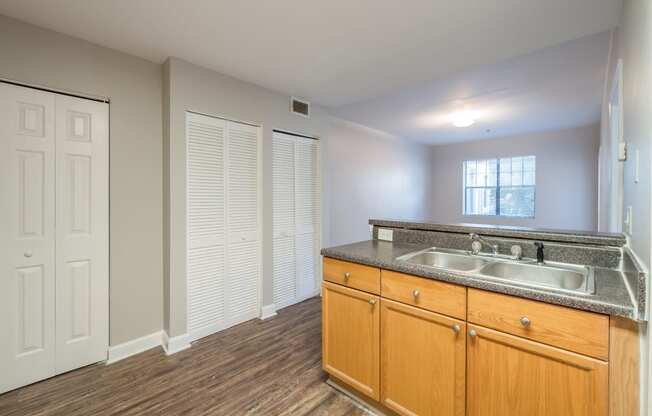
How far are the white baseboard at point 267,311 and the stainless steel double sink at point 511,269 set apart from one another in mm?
1948

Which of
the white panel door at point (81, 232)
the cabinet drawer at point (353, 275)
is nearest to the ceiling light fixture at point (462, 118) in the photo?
the cabinet drawer at point (353, 275)

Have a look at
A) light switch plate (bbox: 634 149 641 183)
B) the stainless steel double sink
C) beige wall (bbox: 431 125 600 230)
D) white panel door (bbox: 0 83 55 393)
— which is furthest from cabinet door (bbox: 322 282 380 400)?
beige wall (bbox: 431 125 600 230)

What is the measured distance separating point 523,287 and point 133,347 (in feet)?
9.37

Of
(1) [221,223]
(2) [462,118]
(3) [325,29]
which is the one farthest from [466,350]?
(2) [462,118]

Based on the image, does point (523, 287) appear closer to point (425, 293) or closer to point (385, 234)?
point (425, 293)

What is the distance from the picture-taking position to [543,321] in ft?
3.77

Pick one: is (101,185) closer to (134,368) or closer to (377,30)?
(134,368)

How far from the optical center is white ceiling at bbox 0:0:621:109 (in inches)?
72.2

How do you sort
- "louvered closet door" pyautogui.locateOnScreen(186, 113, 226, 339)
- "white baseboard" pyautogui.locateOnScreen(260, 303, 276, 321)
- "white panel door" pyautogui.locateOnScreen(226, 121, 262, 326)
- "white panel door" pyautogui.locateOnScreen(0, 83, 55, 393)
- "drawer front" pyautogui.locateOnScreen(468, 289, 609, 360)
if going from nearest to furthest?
"drawer front" pyautogui.locateOnScreen(468, 289, 609, 360) < "white panel door" pyautogui.locateOnScreen(0, 83, 55, 393) < "louvered closet door" pyautogui.locateOnScreen(186, 113, 226, 339) < "white panel door" pyautogui.locateOnScreen(226, 121, 262, 326) < "white baseboard" pyautogui.locateOnScreen(260, 303, 276, 321)

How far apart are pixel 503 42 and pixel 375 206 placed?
11.9 feet

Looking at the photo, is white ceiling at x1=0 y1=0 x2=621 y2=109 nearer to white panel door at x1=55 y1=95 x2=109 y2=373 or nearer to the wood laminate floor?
white panel door at x1=55 y1=95 x2=109 y2=373

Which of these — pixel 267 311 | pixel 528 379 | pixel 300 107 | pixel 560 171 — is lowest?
pixel 267 311

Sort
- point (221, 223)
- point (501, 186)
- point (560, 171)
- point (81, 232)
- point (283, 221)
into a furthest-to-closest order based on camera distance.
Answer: point (501, 186), point (560, 171), point (283, 221), point (221, 223), point (81, 232)

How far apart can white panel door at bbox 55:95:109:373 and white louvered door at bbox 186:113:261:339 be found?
2.05 ft
